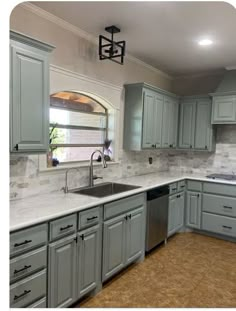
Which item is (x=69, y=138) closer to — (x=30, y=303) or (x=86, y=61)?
(x=86, y=61)

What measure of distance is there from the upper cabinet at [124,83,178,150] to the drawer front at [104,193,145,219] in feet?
2.94

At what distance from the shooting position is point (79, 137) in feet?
11.2

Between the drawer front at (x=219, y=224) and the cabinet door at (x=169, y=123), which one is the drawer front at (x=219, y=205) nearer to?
the drawer front at (x=219, y=224)

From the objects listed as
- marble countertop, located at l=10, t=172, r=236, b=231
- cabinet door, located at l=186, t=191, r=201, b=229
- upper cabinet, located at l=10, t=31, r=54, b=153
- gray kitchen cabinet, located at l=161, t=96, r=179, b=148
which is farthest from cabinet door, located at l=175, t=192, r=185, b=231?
upper cabinet, located at l=10, t=31, r=54, b=153

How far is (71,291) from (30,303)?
0.42 meters

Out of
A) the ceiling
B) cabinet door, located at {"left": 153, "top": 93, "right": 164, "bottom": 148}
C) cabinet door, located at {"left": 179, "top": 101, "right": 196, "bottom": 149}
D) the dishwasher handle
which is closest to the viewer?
the ceiling

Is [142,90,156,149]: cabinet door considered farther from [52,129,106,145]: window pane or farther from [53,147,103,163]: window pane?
[53,147,103,163]: window pane

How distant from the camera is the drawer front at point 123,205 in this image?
2.62 m

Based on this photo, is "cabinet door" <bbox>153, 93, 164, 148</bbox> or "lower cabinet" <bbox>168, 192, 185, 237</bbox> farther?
"cabinet door" <bbox>153, 93, 164, 148</bbox>

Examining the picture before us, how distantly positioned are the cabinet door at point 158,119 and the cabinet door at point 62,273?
91.2 inches

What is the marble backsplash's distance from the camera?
97.7 inches

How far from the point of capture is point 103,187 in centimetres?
340

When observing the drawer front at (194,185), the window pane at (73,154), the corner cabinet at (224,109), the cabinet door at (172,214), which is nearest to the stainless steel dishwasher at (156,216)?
the cabinet door at (172,214)
